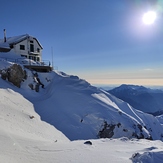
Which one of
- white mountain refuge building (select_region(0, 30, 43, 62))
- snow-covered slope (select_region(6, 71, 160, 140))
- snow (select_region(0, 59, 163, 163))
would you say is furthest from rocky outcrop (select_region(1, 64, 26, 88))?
white mountain refuge building (select_region(0, 30, 43, 62))

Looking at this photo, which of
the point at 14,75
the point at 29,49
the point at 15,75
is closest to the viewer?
the point at 14,75

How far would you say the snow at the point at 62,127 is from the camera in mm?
11406

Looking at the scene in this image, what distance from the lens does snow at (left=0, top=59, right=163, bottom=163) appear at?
11406 mm

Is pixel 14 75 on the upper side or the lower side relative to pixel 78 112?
upper

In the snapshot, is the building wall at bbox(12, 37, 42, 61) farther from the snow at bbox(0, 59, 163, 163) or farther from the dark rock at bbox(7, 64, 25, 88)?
the dark rock at bbox(7, 64, 25, 88)

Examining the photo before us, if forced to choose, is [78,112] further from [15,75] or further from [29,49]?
[29,49]

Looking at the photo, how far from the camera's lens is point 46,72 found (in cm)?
4000

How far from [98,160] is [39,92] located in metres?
24.3

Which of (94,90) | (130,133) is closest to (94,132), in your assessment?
(130,133)

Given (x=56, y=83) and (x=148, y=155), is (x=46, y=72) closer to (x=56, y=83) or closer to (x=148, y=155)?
(x=56, y=83)

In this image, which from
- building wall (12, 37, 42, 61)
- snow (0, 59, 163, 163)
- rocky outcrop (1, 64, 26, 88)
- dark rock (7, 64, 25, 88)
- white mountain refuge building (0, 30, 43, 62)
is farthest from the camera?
building wall (12, 37, 42, 61)

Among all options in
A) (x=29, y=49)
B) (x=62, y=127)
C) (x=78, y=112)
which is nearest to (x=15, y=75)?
(x=78, y=112)

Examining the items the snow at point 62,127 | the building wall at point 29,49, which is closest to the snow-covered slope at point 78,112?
the snow at point 62,127

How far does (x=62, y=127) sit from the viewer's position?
79.5ft
